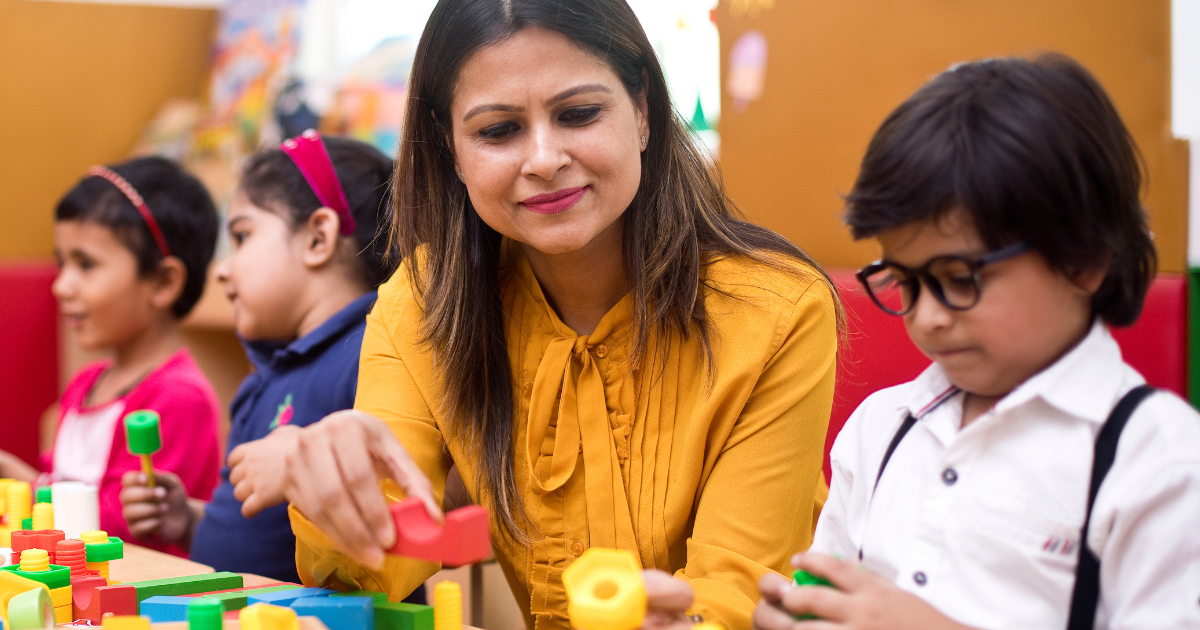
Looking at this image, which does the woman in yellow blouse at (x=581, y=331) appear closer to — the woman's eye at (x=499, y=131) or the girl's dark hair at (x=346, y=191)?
the woman's eye at (x=499, y=131)

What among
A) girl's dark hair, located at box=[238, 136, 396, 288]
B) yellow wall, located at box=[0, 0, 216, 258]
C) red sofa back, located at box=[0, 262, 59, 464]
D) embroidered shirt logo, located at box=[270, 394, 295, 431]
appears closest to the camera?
embroidered shirt logo, located at box=[270, 394, 295, 431]

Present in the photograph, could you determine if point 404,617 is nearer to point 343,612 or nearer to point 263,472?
point 343,612

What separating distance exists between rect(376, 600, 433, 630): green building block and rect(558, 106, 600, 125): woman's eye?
1.50 ft

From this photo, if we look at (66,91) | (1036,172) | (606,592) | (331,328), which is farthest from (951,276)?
(66,91)

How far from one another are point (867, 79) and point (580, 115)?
72cm

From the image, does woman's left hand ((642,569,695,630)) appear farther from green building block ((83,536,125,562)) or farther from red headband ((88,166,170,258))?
red headband ((88,166,170,258))

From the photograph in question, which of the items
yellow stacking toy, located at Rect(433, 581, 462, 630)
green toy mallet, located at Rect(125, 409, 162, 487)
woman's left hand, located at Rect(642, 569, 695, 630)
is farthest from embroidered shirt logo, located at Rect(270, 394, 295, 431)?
woman's left hand, located at Rect(642, 569, 695, 630)

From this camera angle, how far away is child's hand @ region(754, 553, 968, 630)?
0.60 metres

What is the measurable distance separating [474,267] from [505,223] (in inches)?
4.7

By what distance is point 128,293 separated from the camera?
1.83 meters

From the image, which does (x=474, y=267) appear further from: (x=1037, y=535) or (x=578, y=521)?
(x=1037, y=535)

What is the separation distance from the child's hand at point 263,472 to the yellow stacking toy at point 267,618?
0.14 m

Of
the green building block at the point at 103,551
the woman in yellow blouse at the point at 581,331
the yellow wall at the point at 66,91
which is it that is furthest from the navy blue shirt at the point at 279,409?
the yellow wall at the point at 66,91

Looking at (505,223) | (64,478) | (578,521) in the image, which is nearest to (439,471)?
(578,521)
